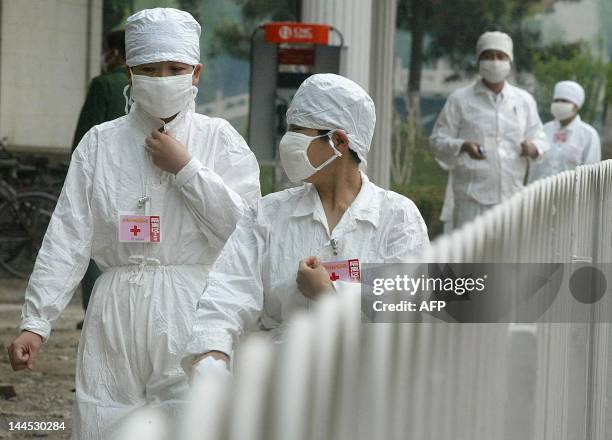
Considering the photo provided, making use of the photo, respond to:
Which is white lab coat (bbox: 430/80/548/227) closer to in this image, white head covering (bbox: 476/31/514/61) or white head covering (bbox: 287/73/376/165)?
white head covering (bbox: 476/31/514/61)

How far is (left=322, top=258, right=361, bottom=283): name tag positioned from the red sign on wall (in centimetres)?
520

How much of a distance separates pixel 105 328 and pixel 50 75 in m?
6.95

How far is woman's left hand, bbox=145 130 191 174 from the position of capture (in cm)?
432

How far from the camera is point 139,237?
4.31 m

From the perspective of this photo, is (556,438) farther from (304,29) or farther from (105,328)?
(304,29)

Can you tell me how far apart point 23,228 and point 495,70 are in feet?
12.9

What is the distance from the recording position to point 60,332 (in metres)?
9.55

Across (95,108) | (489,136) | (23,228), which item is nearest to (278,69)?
(489,136)

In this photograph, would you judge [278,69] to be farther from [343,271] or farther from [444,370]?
[444,370]

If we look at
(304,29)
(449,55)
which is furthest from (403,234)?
(449,55)

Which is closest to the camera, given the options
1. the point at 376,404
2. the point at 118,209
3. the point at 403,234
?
the point at 376,404

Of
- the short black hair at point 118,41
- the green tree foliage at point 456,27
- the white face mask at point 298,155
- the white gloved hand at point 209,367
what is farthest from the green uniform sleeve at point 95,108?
the green tree foliage at point 456,27

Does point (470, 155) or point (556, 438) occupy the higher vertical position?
point (470, 155)

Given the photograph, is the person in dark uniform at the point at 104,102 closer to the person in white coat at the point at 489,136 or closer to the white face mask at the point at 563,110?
the person in white coat at the point at 489,136
